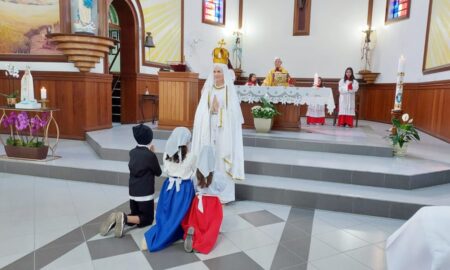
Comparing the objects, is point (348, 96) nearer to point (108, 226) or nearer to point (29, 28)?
point (108, 226)

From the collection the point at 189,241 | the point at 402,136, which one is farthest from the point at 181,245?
the point at 402,136

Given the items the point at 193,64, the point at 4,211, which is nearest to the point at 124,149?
the point at 4,211

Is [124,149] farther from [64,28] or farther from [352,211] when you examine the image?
[352,211]

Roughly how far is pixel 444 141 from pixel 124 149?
231 inches

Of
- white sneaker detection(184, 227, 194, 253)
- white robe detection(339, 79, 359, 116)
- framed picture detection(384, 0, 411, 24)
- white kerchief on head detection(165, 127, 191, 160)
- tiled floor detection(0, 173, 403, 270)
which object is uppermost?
framed picture detection(384, 0, 411, 24)

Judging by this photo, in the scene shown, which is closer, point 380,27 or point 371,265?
point 371,265

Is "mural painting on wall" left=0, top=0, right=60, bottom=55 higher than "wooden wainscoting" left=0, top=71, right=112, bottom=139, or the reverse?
"mural painting on wall" left=0, top=0, right=60, bottom=55

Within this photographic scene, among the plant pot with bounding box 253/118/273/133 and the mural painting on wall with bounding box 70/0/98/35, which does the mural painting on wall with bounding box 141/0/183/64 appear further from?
the plant pot with bounding box 253/118/273/133

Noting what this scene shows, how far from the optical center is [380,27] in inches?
382

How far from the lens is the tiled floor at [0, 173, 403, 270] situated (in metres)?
2.54

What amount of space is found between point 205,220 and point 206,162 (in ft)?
1.63

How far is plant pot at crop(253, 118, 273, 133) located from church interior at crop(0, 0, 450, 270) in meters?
0.03

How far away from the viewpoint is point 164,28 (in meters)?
8.51

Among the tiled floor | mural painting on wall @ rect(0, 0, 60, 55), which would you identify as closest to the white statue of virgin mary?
the tiled floor
